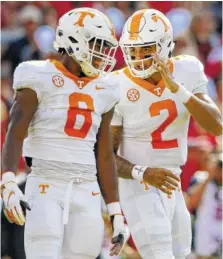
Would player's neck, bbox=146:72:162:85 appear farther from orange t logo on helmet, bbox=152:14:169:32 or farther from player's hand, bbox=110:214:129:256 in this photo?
player's hand, bbox=110:214:129:256

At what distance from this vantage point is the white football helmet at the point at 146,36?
6016 millimetres

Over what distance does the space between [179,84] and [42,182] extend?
992 millimetres

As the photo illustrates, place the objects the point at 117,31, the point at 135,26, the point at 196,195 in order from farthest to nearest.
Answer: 1. the point at 117,31
2. the point at 196,195
3. the point at 135,26

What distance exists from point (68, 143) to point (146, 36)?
2.99 feet

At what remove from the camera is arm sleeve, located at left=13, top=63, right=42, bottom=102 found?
5.41 meters

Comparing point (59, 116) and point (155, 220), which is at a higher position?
point (59, 116)

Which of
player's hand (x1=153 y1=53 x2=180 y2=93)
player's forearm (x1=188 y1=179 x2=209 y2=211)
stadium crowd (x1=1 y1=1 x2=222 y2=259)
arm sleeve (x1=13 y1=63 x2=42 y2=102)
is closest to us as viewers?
arm sleeve (x1=13 y1=63 x2=42 y2=102)

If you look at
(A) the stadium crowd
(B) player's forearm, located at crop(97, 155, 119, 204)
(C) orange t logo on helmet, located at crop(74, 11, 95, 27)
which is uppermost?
(C) orange t logo on helmet, located at crop(74, 11, 95, 27)

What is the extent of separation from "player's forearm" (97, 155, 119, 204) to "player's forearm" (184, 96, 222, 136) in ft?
1.93

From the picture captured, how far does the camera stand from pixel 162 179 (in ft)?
19.3

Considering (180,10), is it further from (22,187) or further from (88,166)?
(88,166)

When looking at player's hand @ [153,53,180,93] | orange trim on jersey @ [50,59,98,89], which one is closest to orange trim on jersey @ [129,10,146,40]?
player's hand @ [153,53,180,93]

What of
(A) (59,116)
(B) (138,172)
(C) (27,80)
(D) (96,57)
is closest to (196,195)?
(B) (138,172)

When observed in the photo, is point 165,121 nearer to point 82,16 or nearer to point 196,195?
point 82,16
